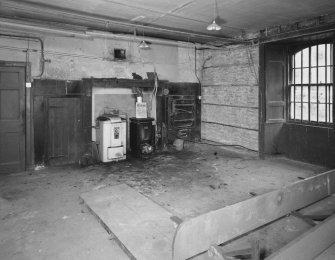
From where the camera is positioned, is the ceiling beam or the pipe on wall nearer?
the ceiling beam

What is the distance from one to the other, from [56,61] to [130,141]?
2710mm

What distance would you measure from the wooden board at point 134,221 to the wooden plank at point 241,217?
0.46m

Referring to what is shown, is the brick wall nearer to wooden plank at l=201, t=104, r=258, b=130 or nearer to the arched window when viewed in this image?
wooden plank at l=201, t=104, r=258, b=130

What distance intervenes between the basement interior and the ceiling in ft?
0.14

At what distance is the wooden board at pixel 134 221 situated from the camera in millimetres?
2900

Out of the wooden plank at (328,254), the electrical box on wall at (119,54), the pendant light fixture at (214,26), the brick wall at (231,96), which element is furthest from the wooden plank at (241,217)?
the electrical box on wall at (119,54)

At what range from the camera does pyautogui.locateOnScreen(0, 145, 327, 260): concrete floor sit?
10.3 feet

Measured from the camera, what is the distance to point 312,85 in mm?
6387

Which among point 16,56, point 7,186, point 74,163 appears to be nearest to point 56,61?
point 16,56

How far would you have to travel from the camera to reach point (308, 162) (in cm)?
659

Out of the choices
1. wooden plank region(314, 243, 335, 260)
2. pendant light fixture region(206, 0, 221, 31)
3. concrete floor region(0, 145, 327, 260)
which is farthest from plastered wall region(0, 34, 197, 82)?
wooden plank region(314, 243, 335, 260)

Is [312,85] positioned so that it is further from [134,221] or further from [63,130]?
[63,130]

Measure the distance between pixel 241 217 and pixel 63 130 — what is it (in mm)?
4942

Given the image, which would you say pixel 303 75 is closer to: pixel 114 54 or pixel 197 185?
pixel 197 185
